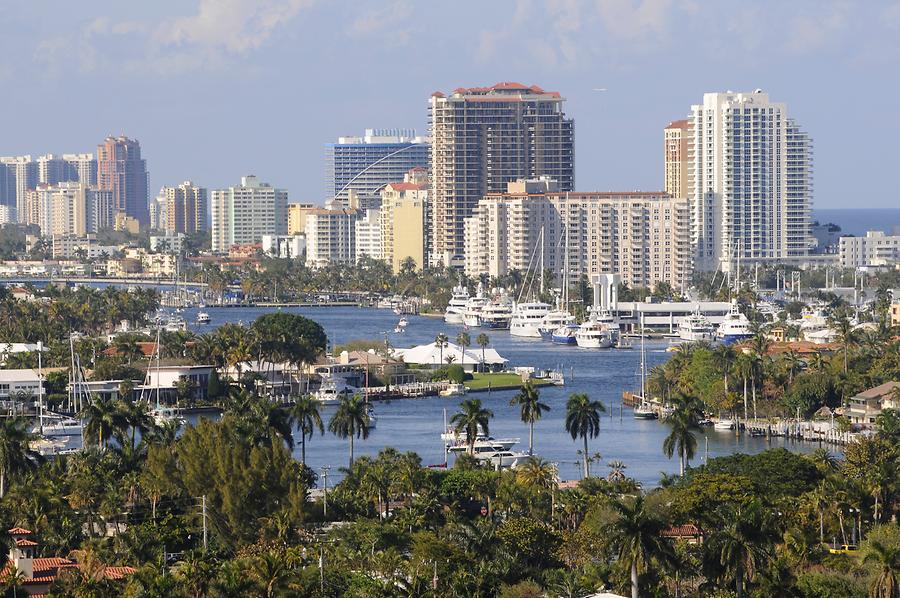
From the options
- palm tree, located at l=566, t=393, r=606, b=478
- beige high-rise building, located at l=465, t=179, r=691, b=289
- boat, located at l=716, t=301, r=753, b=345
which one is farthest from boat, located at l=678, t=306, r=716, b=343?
palm tree, located at l=566, t=393, r=606, b=478

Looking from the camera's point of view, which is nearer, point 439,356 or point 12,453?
point 12,453

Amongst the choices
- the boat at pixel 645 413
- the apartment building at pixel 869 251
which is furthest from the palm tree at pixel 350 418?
the apartment building at pixel 869 251

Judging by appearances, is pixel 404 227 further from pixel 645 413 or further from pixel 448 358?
pixel 645 413

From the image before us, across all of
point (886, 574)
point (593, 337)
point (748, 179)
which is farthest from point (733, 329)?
point (886, 574)

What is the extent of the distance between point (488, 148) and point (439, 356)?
67.9 m

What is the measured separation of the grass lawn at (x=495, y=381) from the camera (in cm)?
7099

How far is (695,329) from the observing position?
3932 inches

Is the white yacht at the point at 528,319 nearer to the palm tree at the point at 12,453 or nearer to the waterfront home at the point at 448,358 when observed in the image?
the waterfront home at the point at 448,358

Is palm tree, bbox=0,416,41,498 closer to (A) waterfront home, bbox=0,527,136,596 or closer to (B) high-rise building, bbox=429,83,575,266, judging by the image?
(A) waterfront home, bbox=0,527,136,596

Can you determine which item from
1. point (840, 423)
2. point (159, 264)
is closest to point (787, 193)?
point (159, 264)

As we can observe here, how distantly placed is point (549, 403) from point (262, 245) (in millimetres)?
127683

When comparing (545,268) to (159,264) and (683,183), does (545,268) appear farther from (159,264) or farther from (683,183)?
(159,264)

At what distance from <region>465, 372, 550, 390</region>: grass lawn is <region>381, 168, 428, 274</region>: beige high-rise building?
2831 inches

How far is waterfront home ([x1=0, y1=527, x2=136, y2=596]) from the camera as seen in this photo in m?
29.0
